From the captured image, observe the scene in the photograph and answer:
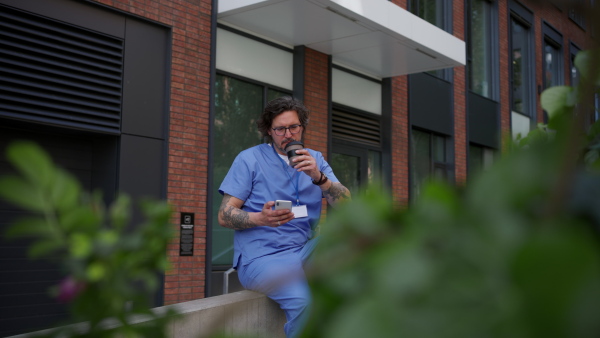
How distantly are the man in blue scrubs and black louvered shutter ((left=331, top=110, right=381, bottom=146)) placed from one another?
625 centimetres

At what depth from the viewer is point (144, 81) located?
7074 millimetres

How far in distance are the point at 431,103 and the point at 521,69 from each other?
211 inches

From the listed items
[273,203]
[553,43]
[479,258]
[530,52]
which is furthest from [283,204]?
[553,43]

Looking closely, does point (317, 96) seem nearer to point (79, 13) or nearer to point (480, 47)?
point (79, 13)

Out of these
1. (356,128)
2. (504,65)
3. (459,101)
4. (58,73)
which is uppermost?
(504,65)

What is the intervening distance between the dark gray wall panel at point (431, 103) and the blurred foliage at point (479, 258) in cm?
1173

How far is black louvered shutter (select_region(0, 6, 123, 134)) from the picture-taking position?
594 cm

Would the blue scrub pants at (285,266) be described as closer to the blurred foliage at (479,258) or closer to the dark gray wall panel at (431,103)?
the blurred foliage at (479,258)

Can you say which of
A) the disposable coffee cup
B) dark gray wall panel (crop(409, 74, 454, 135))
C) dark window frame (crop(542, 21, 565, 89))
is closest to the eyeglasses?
the disposable coffee cup

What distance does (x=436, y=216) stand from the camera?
1.12 feet

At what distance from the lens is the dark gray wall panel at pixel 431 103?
1209 centimetres

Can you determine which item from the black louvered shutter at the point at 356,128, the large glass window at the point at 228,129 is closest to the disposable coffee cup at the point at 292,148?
the large glass window at the point at 228,129

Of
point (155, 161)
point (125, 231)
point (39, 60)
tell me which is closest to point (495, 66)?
point (155, 161)

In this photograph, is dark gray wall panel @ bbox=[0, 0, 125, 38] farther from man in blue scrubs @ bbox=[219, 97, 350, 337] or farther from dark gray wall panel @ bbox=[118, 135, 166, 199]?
man in blue scrubs @ bbox=[219, 97, 350, 337]
